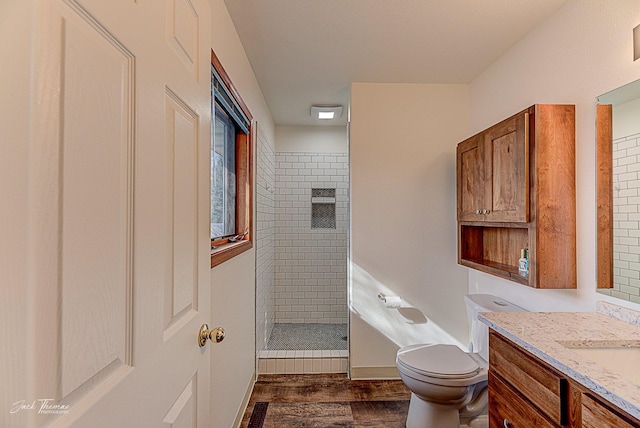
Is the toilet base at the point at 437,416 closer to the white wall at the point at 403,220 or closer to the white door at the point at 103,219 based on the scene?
the white wall at the point at 403,220

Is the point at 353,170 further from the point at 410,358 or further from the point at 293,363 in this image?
the point at 293,363

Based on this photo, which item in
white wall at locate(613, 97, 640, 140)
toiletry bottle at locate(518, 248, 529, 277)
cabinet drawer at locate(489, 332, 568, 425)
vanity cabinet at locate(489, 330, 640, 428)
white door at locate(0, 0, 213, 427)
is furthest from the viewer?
toiletry bottle at locate(518, 248, 529, 277)

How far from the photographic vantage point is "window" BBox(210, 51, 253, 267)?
171cm

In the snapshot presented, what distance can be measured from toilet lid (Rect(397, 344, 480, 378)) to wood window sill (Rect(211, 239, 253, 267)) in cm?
114

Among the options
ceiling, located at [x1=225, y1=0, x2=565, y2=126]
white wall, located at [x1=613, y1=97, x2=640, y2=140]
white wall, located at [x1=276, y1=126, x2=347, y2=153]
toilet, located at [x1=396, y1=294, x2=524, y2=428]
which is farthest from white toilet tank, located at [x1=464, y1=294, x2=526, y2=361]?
white wall, located at [x1=276, y1=126, x2=347, y2=153]

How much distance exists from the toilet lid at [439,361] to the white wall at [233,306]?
3.20ft

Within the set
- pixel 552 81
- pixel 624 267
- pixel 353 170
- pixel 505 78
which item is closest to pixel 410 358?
pixel 624 267

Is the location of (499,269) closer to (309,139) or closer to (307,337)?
(307,337)

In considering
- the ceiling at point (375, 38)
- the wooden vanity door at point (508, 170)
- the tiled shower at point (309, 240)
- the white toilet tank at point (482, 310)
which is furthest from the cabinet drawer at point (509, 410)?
the tiled shower at point (309, 240)

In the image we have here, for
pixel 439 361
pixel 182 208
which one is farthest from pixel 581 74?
pixel 182 208

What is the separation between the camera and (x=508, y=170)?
1847mm

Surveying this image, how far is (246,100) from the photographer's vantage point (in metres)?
2.30

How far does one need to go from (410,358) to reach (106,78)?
6.46 feet

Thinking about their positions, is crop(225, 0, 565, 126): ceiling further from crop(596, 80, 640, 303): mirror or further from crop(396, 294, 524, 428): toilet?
crop(396, 294, 524, 428): toilet
